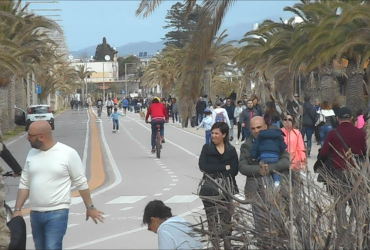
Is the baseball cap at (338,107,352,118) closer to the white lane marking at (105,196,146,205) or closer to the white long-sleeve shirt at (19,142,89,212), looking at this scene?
the white long-sleeve shirt at (19,142,89,212)

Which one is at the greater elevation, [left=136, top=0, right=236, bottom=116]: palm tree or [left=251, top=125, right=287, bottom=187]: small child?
[left=136, top=0, right=236, bottom=116]: palm tree

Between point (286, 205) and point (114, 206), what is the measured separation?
822cm

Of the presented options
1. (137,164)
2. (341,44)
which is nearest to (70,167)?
(137,164)

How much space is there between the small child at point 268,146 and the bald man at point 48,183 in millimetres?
2231

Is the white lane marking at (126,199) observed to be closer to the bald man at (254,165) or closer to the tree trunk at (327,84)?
the bald man at (254,165)

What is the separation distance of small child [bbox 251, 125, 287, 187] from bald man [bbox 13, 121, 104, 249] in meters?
2.23

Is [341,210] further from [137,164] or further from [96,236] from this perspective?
[137,164]

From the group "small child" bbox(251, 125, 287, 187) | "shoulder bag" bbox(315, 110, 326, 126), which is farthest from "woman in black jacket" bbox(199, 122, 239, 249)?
"shoulder bag" bbox(315, 110, 326, 126)

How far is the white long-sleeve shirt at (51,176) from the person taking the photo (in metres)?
7.18

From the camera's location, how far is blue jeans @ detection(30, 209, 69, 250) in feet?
23.5

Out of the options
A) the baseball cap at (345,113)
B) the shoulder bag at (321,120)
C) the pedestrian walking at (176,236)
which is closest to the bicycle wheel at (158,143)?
the shoulder bag at (321,120)

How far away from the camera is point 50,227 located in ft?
23.5

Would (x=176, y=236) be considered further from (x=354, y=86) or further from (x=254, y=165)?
(x=354, y=86)

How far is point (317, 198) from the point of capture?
6414 mm
